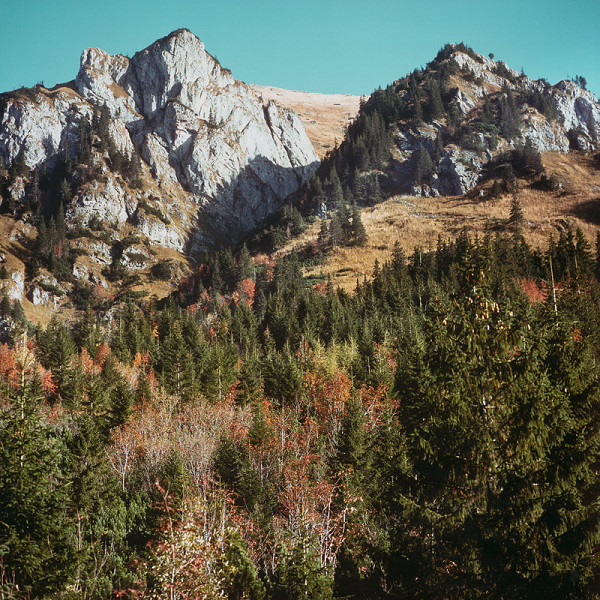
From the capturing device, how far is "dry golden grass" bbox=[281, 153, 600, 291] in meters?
110

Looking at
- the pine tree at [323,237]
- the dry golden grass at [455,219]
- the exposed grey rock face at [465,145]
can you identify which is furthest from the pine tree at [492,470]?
the exposed grey rock face at [465,145]

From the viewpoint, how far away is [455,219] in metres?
127

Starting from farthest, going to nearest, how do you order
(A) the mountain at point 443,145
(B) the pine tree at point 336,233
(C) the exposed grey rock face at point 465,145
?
(A) the mountain at point 443,145, (C) the exposed grey rock face at point 465,145, (B) the pine tree at point 336,233

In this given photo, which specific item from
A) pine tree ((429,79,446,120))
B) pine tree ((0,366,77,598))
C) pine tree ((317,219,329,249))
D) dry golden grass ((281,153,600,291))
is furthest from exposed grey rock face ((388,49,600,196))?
pine tree ((0,366,77,598))

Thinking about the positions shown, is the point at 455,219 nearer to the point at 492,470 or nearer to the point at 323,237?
the point at 323,237

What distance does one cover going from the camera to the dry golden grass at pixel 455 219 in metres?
110

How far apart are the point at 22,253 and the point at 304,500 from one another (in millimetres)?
178221

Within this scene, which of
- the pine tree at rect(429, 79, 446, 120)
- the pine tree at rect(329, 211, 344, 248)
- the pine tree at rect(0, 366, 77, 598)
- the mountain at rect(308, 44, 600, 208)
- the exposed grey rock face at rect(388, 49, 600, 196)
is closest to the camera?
the pine tree at rect(0, 366, 77, 598)

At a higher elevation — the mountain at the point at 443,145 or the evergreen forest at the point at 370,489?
the mountain at the point at 443,145

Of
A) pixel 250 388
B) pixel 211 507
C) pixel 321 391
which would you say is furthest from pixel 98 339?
pixel 211 507

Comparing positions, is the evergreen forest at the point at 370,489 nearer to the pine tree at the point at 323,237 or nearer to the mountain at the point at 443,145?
the pine tree at the point at 323,237

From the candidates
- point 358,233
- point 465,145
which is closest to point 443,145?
point 465,145

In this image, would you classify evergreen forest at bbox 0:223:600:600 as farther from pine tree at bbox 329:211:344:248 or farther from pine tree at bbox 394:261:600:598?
pine tree at bbox 329:211:344:248

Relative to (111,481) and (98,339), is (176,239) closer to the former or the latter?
(98,339)
